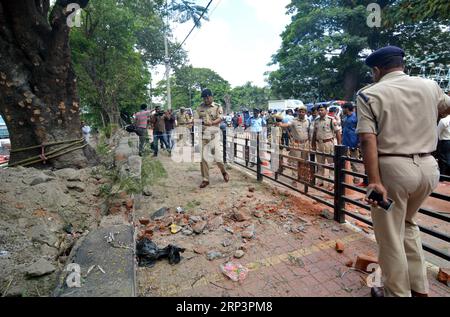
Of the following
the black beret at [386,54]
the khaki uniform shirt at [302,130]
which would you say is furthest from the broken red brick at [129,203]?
the khaki uniform shirt at [302,130]

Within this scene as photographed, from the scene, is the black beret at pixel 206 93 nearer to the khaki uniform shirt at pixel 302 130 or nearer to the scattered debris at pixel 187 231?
the khaki uniform shirt at pixel 302 130

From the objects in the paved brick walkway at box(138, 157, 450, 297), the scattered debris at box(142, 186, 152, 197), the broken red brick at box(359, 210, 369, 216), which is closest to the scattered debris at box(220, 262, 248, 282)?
the paved brick walkway at box(138, 157, 450, 297)

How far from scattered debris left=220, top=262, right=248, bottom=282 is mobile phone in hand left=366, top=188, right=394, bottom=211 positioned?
144 cm

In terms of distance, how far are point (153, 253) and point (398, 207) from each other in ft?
7.81

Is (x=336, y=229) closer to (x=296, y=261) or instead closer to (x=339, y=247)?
(x=339, y=247)

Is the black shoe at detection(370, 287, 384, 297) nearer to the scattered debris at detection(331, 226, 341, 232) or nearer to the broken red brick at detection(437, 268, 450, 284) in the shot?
the broken red brick at detection(437, 268, 450, 284)

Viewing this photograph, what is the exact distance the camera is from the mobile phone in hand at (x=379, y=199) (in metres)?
1.92

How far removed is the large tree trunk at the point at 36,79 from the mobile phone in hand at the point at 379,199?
528 centimetres

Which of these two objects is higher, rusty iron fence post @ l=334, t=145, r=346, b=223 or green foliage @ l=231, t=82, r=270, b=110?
green foliage @ l=231, t=82, r=270, b=110

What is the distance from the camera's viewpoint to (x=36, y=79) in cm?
520

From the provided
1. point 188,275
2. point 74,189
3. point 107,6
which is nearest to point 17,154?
point 74,189

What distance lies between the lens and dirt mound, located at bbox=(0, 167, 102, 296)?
7.97 feet
